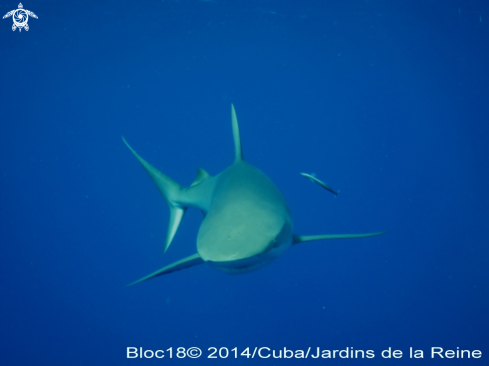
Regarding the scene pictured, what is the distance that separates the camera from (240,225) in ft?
9.11

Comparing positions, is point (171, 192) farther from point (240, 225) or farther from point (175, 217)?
point (240, 225)

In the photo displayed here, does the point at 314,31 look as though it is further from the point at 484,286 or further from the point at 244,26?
the point at 484,286

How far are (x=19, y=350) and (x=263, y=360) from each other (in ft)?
24.5

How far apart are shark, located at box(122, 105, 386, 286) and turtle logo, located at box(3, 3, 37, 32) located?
12.7 meters

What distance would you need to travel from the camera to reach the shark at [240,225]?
252 cm

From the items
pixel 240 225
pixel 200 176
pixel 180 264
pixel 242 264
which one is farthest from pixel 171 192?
pixel 242 264

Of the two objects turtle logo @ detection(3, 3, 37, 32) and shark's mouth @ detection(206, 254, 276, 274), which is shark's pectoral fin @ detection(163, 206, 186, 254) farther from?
turtle logo @ detection(3, 3, 37, 32)

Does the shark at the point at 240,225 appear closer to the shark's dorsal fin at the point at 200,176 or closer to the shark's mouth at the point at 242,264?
the shark's mouth at the point at 242,264

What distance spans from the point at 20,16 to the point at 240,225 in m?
14.5

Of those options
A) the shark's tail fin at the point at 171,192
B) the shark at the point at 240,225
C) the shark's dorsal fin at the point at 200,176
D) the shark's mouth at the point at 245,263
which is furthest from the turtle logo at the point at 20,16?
the shark's mouth at the point at 245,263

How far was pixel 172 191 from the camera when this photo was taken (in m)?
5.20

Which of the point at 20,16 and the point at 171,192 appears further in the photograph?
the point at 20,16

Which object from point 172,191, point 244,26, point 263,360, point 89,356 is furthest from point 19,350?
point 244,26

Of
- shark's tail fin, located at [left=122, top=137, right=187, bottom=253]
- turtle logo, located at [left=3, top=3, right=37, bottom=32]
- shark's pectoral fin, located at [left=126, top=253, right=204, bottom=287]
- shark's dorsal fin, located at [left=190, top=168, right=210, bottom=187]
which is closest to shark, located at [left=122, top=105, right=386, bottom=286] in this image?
shark's pectoral fin, located at [left=126, top=253, right=204, bottom=287]
